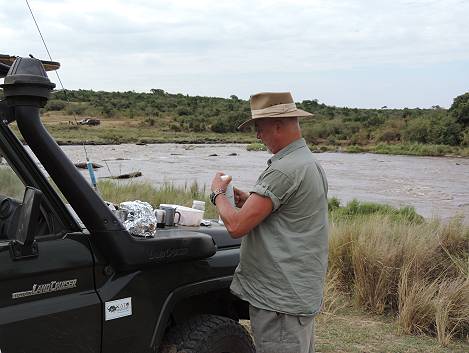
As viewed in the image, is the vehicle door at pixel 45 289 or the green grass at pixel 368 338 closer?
the vehicle door at pixel 45 289

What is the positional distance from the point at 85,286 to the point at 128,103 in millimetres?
66158

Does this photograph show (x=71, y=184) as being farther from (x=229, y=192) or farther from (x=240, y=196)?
(x=240, y=196)

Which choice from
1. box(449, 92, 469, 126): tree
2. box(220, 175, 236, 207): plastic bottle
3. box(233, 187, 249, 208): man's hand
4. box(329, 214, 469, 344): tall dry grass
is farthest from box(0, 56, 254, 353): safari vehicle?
box(449, 92, 469, 126): tree

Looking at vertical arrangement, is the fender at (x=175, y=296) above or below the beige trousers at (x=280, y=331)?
above

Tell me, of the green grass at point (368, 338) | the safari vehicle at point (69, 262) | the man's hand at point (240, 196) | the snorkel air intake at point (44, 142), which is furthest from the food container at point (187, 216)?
the green grass at point (368, 338)

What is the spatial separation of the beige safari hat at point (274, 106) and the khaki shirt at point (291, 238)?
0.15 metres

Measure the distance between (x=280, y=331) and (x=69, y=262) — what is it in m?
1.08

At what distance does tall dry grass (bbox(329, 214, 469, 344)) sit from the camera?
5805mm

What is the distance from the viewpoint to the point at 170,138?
2208 inches

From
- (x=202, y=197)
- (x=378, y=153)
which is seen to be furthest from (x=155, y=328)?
(x=378, y=153)

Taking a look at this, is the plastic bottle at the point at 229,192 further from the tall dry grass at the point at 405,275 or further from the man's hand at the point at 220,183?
the tall dry grass at the point at 405,275

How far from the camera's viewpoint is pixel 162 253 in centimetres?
Result: 285

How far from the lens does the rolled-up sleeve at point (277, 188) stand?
290 cm

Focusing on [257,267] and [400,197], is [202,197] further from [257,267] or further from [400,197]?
[257,267]
